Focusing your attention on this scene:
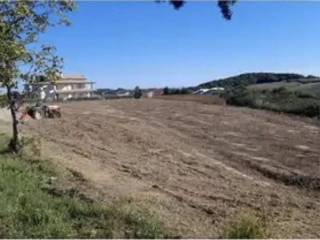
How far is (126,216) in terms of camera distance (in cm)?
887

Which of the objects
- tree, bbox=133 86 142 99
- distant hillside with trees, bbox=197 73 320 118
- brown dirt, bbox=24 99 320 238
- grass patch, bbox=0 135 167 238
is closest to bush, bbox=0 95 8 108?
brown dirt, bbox=24 99 320 238

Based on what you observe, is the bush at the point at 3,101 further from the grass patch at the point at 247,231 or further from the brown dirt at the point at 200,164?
the grass patch at the point at 247,231

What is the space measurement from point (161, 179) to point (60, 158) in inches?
111

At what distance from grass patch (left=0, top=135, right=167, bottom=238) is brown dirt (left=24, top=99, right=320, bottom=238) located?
54 cm

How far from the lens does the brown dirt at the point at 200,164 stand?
10.8 metres

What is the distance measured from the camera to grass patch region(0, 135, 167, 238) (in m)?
8.27

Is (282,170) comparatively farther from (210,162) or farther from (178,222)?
(178,222)

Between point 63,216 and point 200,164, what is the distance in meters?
8.32

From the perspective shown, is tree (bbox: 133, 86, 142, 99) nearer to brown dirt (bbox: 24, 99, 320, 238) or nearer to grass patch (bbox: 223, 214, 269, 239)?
brown dirt (bbox: 24, 99, 320, 238)

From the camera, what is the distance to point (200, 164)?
55.8 feet

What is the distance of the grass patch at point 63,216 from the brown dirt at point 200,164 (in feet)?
1.76

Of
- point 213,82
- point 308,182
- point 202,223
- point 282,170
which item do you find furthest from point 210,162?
point 213,82

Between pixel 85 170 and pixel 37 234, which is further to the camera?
pixel 85 170

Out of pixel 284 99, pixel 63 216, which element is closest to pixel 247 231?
pixel 63 216
